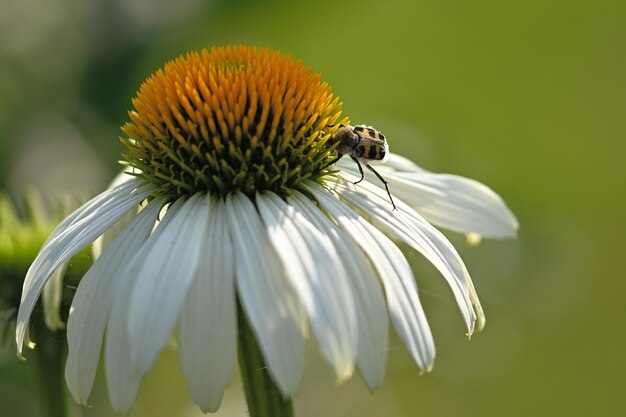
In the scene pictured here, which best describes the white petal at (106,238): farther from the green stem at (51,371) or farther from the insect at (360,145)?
the insect at (360,145)

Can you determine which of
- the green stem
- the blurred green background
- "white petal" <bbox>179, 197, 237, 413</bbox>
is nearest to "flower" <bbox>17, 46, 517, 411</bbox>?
"white petal" <bbox>179, 197, 237, 413</bbox>

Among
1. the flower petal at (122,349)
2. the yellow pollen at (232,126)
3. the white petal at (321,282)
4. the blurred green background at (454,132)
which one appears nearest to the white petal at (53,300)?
the yellow pollen at (232,126)

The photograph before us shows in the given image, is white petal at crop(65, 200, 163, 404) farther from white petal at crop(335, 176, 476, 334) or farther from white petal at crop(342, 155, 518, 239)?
white petal at crop(342, 155, 518, 239)

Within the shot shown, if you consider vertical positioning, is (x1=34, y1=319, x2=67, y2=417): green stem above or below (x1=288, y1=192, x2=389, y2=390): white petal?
below

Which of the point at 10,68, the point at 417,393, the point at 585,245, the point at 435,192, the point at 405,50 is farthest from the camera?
the point at 405,50

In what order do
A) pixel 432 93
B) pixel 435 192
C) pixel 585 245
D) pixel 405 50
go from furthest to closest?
1. pixel 405 50
2. pixel 432 93
3. pixel 585 245
4. pixel 435 192

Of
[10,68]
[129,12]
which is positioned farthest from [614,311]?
[10,68]

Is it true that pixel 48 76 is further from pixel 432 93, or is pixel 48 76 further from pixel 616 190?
pixel 616 190
